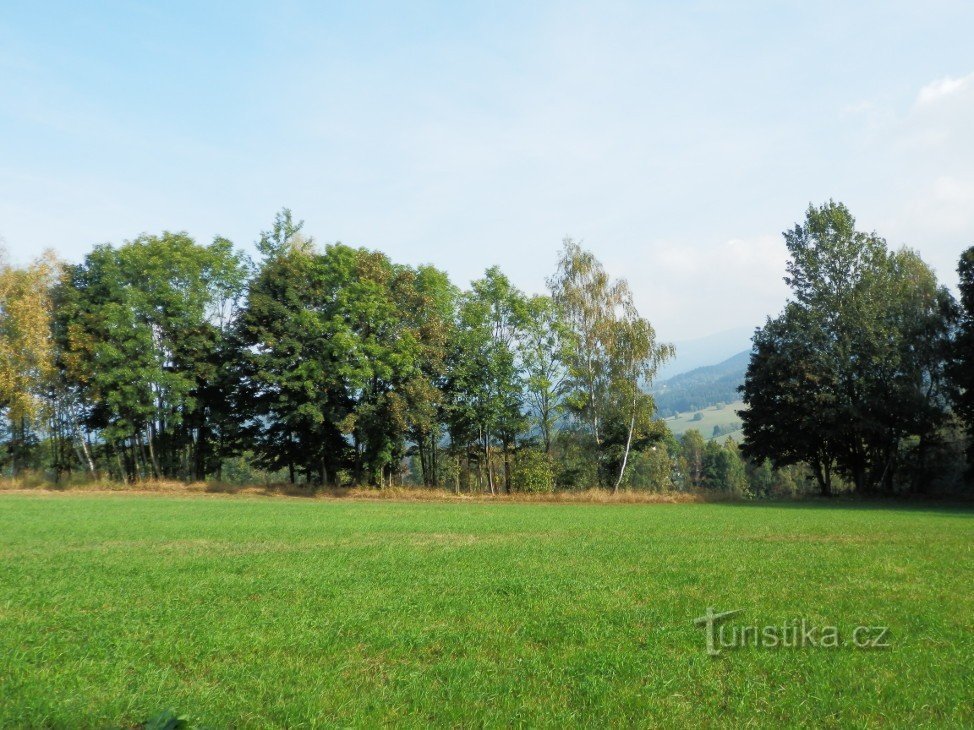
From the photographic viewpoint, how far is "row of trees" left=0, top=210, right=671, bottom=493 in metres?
43.9

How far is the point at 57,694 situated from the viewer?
18.7ft

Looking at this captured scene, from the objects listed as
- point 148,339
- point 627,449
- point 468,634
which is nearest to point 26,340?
point 148,339

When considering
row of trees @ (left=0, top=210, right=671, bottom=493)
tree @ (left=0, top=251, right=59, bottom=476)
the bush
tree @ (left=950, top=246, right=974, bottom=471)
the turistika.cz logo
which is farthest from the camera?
the bush

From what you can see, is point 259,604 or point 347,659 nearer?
point 347,659

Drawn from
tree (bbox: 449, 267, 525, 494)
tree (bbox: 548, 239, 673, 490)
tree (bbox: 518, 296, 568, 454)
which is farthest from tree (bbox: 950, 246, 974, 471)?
tree (bbox: 449, 267, 525, 494)

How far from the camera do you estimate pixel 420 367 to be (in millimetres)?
46156

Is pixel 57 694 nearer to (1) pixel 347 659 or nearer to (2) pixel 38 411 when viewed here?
(1) pixel 347 659

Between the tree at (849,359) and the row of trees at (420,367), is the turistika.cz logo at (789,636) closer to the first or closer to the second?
the row of trees at (420,367)

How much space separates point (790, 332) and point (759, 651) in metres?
42.6

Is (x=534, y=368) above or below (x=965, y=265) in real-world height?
below

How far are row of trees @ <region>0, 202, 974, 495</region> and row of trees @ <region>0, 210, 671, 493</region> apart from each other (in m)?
0.16

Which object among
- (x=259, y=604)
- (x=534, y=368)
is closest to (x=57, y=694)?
(x=259, y=604)

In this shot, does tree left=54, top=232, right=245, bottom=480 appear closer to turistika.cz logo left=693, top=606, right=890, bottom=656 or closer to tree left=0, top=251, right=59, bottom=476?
tree left=0, top=251, right=59, bottom=476

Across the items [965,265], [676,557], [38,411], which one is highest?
[965,265]
